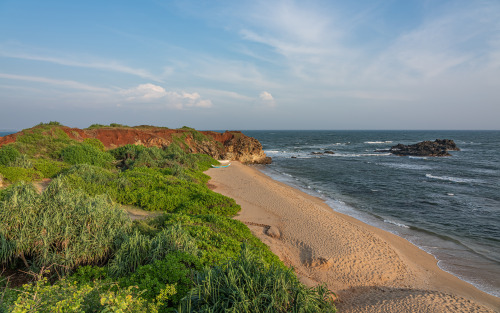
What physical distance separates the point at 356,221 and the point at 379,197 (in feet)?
24.5

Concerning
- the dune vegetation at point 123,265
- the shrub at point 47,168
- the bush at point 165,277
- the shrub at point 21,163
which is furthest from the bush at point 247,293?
the shrub at point 21,163

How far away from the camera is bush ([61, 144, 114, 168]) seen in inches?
805

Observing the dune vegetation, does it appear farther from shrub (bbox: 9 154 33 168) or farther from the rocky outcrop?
the rocky outcrop

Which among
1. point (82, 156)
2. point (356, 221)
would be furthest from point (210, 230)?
point (82, 156)

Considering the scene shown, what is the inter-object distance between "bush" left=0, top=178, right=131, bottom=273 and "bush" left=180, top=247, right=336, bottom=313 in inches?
142

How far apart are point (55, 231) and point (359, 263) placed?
10.8 meters

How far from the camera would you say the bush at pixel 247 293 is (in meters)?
4.67

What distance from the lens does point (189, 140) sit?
4147 centimetres

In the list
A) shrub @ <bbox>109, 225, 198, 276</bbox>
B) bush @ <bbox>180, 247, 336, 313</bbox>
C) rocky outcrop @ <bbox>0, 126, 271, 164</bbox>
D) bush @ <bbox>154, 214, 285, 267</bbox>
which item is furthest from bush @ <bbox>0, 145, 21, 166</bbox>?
bush @ <bbox>180, 247, 336, 313</bbox>

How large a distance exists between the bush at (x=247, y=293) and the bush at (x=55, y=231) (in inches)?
142

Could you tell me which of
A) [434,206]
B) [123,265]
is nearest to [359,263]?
[123,265]

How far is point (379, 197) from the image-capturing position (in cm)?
2220

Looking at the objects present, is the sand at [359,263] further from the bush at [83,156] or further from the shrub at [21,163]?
the shrub at [21,163]

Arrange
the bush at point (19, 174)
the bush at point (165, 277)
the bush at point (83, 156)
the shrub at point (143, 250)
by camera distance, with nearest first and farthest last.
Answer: the bush at point (165, 277) < the shrub at point (143, 250) < the bush at point (19, 174) < the bush at point (83, 156)
